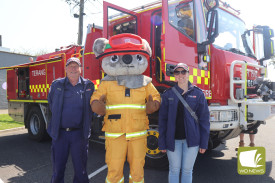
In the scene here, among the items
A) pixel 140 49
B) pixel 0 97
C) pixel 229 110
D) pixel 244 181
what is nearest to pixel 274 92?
pixel 229 110

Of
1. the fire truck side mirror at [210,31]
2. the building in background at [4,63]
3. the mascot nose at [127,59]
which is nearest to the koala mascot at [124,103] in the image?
the mascot nose at [127,59]

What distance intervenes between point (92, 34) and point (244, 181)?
3511 mm

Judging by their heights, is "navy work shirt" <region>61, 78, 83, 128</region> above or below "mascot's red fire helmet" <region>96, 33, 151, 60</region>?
below

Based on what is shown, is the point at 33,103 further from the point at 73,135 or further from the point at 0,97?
the point at 0,97

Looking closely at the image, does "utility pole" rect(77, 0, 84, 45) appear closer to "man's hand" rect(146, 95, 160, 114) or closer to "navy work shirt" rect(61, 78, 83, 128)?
"navy work shirt" rect(61, 78, 83, 128)

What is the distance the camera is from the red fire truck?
319 cm

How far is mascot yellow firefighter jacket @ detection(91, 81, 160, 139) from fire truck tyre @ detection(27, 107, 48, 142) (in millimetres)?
3758

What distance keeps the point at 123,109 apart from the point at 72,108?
0.62 meters

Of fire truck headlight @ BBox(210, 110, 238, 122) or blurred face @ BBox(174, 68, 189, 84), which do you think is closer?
blurred face @ BBox(174, 68, 189, 84)

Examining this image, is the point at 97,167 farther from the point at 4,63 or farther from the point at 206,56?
the point at 4,63

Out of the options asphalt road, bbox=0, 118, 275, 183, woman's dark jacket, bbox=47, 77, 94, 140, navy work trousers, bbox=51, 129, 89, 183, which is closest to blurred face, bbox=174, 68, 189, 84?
woman's dark jacket, bbox=47, 77, 94, 140

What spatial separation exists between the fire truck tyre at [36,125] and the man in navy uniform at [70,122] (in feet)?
10.9

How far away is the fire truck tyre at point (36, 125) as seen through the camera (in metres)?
5.63

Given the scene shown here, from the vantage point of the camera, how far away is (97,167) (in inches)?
148
